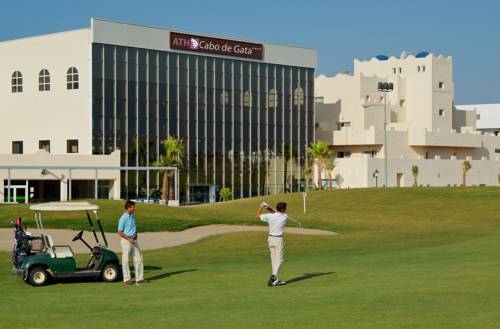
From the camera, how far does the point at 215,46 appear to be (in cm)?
11619

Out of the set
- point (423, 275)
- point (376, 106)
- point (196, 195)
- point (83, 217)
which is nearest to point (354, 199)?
point (196, 195)

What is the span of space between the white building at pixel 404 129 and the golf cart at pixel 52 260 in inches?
4002

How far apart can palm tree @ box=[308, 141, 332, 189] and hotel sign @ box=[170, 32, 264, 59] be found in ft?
44.9

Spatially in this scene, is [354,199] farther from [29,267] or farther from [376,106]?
[29,267]

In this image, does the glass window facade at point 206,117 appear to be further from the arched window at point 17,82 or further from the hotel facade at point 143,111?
the arched window at point 17,82

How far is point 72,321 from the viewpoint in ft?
59.6

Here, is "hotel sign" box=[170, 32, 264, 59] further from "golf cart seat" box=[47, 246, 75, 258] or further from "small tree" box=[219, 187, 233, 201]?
"golf cart seat" box=[47, 246, 75, 258]

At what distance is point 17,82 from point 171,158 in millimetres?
19650

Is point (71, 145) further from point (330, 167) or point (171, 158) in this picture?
point (330, 167)

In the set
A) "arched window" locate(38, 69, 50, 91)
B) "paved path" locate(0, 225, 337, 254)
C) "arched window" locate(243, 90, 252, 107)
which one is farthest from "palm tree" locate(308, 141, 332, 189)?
"paved path" locate(0, 225, 337, 254)

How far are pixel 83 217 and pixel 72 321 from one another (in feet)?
121

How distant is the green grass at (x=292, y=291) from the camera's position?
17.8 m

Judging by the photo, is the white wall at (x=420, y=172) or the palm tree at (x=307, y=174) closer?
the white wall at (x=420, y=172)

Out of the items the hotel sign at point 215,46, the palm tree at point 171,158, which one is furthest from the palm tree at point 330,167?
the palm tree at point 171,158
